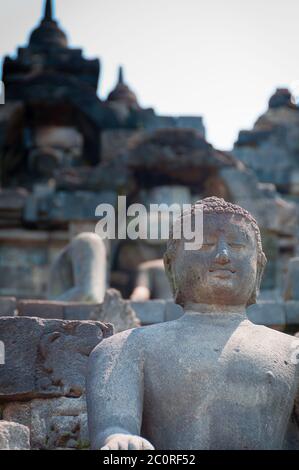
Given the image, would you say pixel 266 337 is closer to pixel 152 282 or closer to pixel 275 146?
pixel 152 282

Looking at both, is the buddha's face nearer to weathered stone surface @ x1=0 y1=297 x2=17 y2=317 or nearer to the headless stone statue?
weathered stone surface @ x1=0 y1=297 x2=17 y2=317

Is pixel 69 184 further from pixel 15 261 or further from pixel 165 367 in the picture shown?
pixel 165 367

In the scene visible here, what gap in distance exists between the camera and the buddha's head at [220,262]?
19.9ft

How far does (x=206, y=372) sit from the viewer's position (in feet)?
18.8

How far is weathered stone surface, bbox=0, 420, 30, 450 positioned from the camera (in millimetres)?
5621

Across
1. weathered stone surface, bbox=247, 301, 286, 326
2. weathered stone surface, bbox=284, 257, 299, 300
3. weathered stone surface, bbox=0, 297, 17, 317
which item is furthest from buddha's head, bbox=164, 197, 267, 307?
weathered stone surface, bbox=284, 257, 299, 300

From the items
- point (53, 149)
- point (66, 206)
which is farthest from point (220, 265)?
point (53, 149)

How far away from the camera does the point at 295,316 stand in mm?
11594

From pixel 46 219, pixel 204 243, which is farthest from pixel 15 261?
pixel 204 243

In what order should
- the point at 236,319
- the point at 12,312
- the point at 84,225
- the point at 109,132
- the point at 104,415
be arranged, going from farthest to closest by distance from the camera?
the point at 109,132
the point at 84,225
the point at 12,312
the point at 236,319
the point at 104,415

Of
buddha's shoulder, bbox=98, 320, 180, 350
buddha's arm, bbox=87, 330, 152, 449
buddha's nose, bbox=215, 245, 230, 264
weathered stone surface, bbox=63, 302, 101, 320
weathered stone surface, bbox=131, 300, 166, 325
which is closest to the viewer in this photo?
buddha's arm, bbox=87, 330, 152, 449

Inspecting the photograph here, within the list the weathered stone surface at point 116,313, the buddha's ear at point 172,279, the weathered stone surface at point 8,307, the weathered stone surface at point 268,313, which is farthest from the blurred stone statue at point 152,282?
the buddha's ear at point 172,279

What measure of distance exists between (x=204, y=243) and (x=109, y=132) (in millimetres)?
17081

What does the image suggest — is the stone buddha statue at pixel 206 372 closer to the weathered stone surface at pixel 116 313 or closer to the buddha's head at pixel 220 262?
the buddha's head at pixel 220 262
